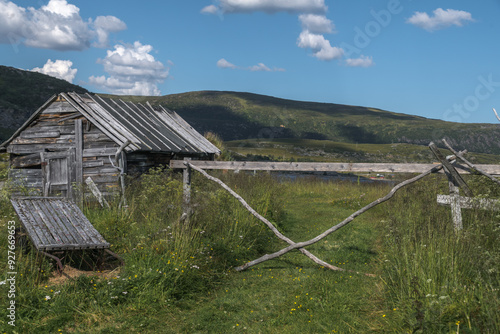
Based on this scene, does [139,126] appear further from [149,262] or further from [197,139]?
[149,262]

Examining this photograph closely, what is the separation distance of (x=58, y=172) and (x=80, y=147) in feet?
4.23

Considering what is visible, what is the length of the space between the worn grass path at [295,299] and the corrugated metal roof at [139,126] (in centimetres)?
702

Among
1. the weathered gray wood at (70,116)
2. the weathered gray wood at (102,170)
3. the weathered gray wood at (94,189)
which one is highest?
the weathered gray wood at (70,116)

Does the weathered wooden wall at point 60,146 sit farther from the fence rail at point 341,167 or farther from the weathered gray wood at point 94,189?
the fence rail at point 341,167

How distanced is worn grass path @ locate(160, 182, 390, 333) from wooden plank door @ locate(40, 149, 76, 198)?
8.38m

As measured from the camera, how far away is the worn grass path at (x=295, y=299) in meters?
5.41

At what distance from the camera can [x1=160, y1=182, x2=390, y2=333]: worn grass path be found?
5406 millimetres

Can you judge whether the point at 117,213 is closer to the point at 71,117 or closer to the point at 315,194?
the point at 71,117

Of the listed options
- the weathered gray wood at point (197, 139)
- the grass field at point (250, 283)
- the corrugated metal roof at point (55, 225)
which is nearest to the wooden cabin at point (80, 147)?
the weathered gray wood at point (197, 139)

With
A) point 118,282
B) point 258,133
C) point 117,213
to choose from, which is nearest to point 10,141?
point 117,213

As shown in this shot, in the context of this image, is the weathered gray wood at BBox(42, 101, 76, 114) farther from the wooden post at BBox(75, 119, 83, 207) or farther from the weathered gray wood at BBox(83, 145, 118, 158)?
the weathered gray wood at BBox(83, 145, 118, 158)

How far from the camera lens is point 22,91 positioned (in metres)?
90.4

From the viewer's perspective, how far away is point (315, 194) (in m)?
20.3

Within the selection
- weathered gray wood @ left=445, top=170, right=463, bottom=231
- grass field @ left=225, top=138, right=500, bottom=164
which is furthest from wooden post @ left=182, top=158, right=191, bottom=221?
grass field @ left=225, top=138, right=500, bottom=164
